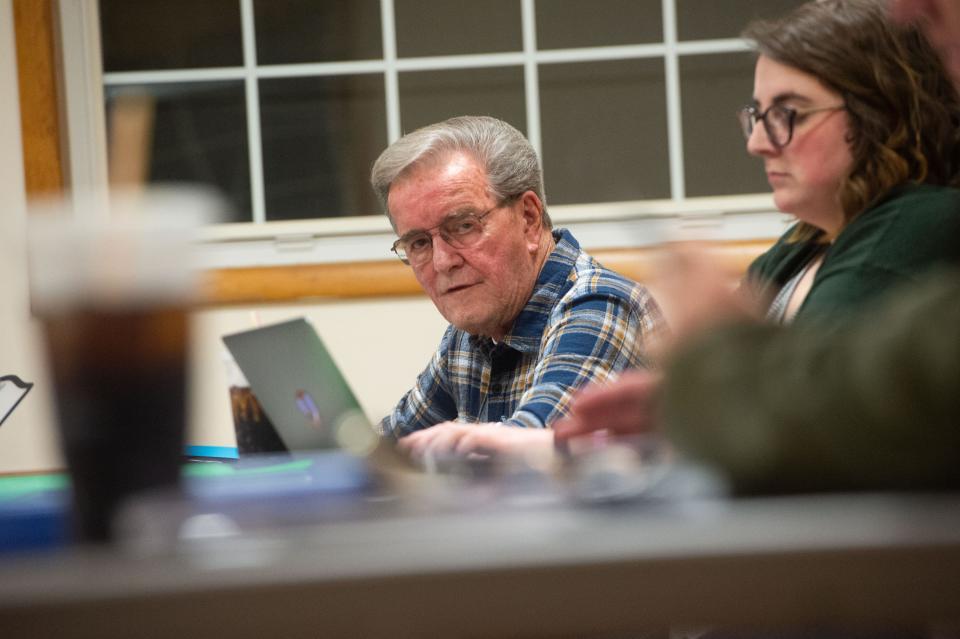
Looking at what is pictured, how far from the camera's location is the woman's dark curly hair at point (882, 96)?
151 centimetres

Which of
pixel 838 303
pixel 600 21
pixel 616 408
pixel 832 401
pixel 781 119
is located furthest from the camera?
pixel 600 21

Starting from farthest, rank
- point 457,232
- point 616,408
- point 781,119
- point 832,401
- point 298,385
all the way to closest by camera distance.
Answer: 1. point 457,232
2. point 781,119
3. point 298,385
4. point 616,408
5. point 832,401

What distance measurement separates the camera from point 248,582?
377mm

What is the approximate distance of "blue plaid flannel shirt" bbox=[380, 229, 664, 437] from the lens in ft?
5.95

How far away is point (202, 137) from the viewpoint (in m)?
3.29

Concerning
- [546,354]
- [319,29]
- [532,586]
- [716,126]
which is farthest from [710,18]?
[532,586]

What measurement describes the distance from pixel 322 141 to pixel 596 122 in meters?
0.78

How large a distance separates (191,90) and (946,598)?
3134 mm

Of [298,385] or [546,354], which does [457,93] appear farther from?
[298,385]

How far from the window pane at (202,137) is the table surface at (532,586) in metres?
2.99

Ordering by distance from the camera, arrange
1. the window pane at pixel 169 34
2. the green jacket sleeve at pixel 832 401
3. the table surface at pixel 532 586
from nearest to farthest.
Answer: the table surface at pixel 532 586, the green jacket sleeve at pixel 832 401, the window pane at pixel 169 34

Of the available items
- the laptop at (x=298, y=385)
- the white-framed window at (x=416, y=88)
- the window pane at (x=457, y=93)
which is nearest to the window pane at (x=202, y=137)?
the white-framed window at (x=416, y=88)

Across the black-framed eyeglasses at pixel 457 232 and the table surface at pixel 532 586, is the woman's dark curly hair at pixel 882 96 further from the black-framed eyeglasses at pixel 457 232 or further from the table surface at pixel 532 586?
the table surface at pixel 532 586

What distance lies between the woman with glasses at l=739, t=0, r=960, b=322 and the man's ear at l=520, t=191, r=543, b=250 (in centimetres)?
54
